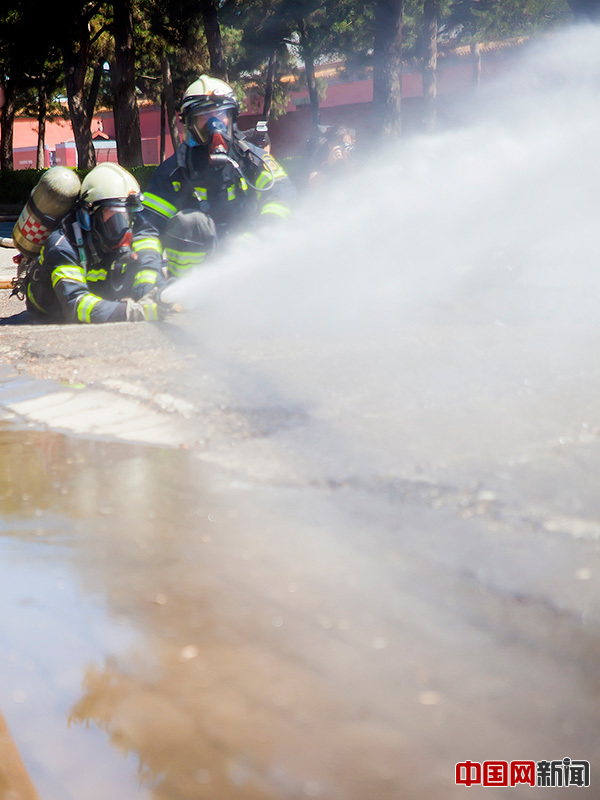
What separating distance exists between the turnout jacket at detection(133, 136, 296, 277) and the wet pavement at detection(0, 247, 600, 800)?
261cm

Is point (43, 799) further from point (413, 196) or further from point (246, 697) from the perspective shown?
point (413, 196)

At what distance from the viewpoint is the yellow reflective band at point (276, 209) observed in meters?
5.79

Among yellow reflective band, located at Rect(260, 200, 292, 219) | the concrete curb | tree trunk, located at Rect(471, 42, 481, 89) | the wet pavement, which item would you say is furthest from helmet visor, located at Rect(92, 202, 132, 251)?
tree trunk, located at Rect(471, 42, 481, 89)

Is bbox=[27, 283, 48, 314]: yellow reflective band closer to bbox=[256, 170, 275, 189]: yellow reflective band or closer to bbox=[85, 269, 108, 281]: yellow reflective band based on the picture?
bbox=[85, 269, 108, 281]: yellow reflective band

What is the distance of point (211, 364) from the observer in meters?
3.75

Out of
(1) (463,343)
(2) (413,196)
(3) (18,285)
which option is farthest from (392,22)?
(1) (463,343)

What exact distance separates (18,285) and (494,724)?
5332 mm

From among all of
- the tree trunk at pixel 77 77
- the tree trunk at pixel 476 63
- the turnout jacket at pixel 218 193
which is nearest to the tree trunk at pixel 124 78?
the tree trunk at pixel 77 77

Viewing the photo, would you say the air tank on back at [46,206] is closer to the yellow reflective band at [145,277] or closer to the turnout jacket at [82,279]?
the turnout jacket at [82,279]

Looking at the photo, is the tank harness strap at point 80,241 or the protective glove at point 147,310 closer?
the protective glove at point 147,310

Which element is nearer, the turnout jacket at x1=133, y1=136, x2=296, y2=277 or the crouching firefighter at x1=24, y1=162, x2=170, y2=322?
the crouching firefighter at x1=24, y1=162, x2=170, y2=322

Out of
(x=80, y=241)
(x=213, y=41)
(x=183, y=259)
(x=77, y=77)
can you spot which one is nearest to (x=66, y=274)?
(x=80, y=241)

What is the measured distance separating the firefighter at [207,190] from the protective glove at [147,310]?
42 cm

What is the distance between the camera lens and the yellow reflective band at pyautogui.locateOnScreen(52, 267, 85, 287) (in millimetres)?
5184
